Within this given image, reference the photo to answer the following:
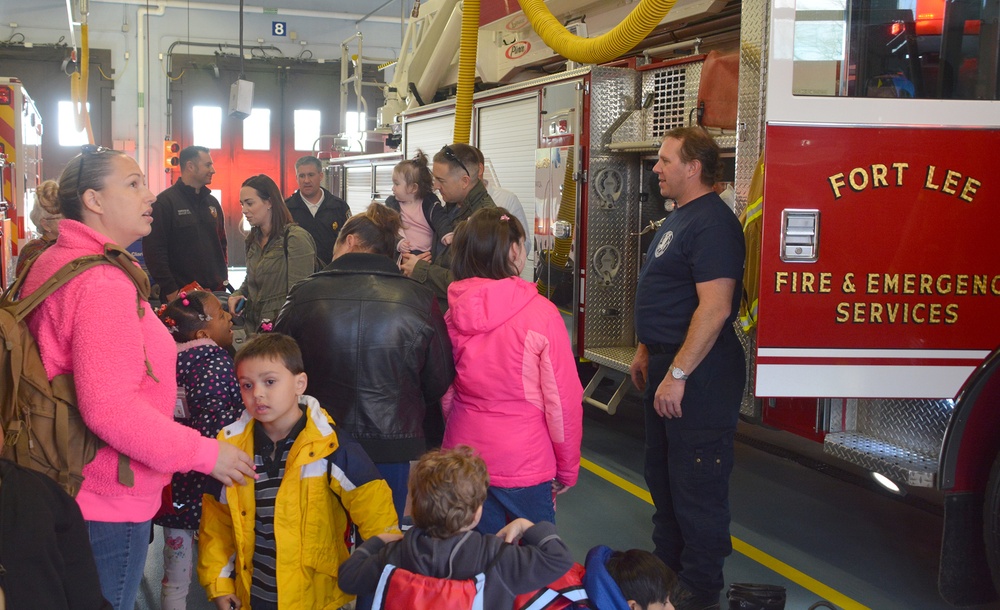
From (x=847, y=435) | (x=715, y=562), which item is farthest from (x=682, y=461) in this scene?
(x=847, y=435)

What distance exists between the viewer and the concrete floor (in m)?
3.89

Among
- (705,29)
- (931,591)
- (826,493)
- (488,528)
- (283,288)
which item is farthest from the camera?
(705,29)

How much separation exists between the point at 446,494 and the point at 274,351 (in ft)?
2.56

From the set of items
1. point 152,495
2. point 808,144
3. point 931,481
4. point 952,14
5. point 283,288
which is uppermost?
point 952,14

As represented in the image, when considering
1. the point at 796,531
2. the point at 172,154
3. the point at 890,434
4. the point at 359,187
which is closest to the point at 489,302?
the point at 890,434

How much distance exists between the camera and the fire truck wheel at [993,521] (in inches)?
130

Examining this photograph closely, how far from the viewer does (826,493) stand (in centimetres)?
520

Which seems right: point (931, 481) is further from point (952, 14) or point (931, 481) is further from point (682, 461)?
point (952, 14)

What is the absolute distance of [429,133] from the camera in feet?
28.2

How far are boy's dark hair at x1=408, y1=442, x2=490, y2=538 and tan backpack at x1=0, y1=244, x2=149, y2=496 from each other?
0.73 metres

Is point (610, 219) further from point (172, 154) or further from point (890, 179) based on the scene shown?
point (172, 154)

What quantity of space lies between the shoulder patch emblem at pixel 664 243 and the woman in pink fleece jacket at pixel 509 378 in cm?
70

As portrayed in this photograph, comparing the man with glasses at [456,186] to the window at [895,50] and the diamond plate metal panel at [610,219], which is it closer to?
the diamond plate metal panel at [610,219]

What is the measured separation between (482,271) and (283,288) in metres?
1.70
